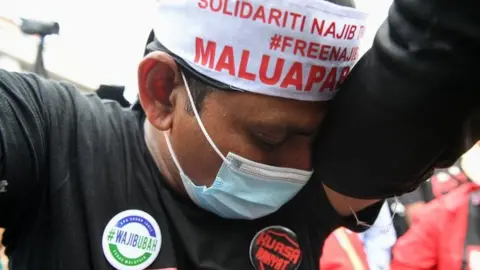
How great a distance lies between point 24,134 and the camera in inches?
27.7

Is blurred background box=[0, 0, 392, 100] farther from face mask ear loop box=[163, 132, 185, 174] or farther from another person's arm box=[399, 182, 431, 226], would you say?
face mask ear loop box=[163, 132, 185, 174]

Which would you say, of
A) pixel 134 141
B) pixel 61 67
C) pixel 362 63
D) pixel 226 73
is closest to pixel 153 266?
pixel 134 141

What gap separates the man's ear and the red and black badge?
23 centimetres

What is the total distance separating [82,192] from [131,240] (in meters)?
0.10

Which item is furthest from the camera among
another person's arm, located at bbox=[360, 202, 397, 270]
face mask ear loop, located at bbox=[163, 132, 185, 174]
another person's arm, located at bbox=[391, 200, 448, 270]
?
another person's arm, located at bbox=[360, 202, 397, 270]

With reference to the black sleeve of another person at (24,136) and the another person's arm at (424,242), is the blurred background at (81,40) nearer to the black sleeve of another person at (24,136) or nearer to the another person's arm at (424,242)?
the another person's arm at (424,242)

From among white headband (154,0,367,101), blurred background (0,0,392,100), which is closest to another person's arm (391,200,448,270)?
white headband (154,0,367,101)

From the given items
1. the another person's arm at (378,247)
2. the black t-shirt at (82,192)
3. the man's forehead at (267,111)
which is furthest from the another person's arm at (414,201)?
the man's forehead at (267,111)

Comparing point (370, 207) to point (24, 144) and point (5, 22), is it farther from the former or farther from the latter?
point (5, 22)

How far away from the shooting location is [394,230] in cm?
173

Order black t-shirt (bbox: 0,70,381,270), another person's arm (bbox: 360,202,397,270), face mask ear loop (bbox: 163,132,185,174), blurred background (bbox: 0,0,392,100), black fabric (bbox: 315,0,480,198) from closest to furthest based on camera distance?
black fabric (bbox: 315,0,480,198), black t-shirt (bbox: 0,70,381,270), face mask ear loop (bbox: 163,132,185,174), another person's arm (bbox: 360,202,397,270), blurred background (bbox: 0,0,392,100)

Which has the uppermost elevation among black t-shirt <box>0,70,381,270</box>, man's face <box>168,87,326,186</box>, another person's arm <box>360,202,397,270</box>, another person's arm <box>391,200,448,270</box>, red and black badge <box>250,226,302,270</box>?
man's face <box>168,87,326,186</box>

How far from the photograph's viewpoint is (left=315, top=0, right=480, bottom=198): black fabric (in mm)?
612

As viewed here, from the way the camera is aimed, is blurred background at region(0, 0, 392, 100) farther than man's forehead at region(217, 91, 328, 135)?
Yes
